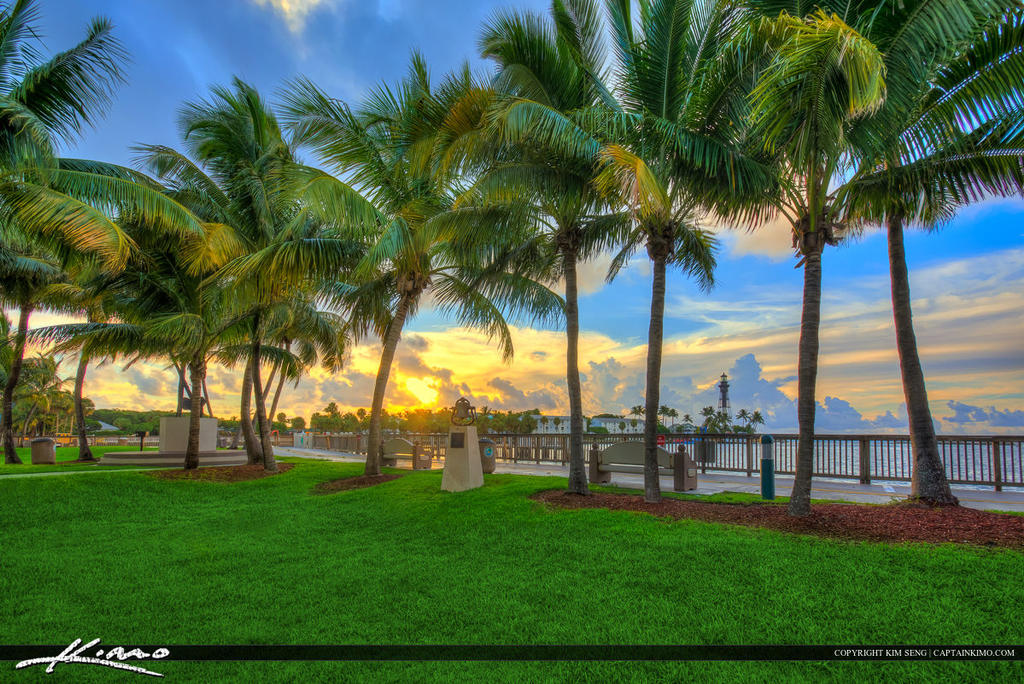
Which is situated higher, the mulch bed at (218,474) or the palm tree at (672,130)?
the palm tree at (672,130)

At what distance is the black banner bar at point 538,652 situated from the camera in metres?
3.79

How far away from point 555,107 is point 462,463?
23.0ft

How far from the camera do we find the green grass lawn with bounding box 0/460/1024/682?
3.95 metres

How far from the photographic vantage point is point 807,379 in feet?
23.4

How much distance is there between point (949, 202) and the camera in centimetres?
938

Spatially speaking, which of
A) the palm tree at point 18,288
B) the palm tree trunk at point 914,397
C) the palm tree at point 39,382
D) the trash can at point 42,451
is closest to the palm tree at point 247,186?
the palm tree at point 18,288

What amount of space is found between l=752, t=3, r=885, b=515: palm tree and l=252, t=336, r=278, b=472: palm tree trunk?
14.4m

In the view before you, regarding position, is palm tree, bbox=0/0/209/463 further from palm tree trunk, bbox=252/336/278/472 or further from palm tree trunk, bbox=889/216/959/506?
palm tree trunk, bbox=889/216/959/506

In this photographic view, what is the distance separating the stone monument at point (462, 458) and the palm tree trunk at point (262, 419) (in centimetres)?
785

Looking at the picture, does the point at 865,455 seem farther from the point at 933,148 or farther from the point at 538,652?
the point at 538,652

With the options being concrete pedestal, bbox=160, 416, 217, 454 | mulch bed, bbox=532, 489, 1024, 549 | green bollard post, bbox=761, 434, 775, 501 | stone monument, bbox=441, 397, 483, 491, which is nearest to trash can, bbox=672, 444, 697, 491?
green bollard post, bbox=761, 434, 775, 501

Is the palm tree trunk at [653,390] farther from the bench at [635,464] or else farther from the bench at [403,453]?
the bench at [403,453]

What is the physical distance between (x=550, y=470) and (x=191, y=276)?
12.5m

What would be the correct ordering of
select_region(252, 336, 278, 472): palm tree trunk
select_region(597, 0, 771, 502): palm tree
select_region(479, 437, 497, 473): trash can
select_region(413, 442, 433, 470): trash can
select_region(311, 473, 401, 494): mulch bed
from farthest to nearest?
select_region(413, 442, 433, 470): trash can
select_region(252, 336, 278, 472): palm tree trunk
select_region(479, 437, 497, 473): trash can
select_region(311, 473, 401, 494): mulch bed
select_region(597, 0, 771, 502): palm tree
